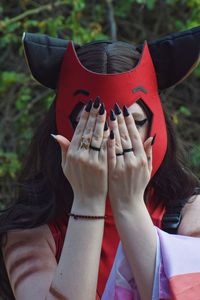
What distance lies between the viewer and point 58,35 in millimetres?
4398

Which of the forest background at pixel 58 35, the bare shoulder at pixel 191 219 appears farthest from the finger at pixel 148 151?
the forest background at pixel 58 35

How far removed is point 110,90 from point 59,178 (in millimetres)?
378

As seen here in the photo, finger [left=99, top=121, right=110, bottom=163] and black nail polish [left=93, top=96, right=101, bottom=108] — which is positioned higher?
black nail polish [left=93, top=96, right=101, bottom=108]

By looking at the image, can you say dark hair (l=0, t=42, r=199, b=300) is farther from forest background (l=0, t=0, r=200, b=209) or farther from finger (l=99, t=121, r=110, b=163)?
forest background (l=0, t=0, r=200, b=209)

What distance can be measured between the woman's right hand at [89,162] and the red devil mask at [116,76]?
0.12m

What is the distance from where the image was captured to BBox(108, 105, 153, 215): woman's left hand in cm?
215

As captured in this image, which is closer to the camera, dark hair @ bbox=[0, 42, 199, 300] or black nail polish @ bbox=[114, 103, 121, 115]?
black nail polish @ bbox=[114, 103, 121, 115]

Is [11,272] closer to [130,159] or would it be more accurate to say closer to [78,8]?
[130,159]

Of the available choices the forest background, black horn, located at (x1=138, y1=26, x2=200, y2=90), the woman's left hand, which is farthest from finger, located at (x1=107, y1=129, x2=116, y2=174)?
the forest background

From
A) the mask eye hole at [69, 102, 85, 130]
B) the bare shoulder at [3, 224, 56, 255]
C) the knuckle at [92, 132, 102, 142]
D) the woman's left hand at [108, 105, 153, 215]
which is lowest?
the bare shoulder at [3, 224, 56, 255]

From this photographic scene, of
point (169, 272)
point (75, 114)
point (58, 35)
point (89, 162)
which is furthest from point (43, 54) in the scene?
point (58, 35)

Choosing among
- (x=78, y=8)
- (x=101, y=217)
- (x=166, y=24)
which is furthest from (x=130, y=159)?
(x=166, y=24)

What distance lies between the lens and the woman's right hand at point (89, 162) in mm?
2139

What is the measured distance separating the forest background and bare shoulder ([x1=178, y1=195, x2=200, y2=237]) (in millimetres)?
1870
